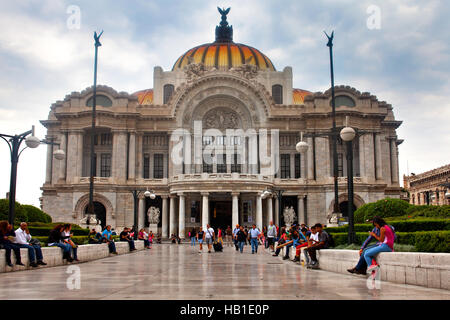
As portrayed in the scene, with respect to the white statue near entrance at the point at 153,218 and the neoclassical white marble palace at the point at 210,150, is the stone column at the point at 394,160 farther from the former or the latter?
the white statue near entrance at the point at 153,218

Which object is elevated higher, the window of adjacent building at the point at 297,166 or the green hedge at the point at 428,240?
the window of adjacent building at the point at 297,166

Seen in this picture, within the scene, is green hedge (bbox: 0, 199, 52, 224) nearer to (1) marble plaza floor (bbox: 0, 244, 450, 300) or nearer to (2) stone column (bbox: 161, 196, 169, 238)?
(1) marble plaza floor (bbox: 0, 244, 450, 300)

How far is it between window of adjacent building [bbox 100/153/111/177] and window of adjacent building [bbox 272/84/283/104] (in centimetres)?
2287

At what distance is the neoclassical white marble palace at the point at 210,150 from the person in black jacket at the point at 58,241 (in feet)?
113

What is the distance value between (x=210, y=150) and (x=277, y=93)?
42.1 feet

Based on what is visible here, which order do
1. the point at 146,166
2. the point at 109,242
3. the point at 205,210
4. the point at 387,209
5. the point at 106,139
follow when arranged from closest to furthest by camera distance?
the point at 109,242 < the point at 387,209 < the point at 205,210 < the point at 146,166 < the point at 106,139

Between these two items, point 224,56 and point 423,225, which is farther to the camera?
point 224,56

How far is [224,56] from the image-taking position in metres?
69.4

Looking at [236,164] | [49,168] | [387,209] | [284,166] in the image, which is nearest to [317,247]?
[387,209]

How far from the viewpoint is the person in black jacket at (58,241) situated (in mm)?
19453

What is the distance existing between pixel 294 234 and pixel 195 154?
124 feet

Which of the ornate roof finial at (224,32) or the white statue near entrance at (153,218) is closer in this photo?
the white statue near entrance at (153,218)

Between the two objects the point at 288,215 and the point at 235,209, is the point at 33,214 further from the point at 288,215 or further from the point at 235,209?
the point at 288,215

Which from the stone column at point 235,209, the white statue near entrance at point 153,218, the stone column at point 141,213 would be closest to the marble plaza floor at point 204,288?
the stone column at point 235,209
